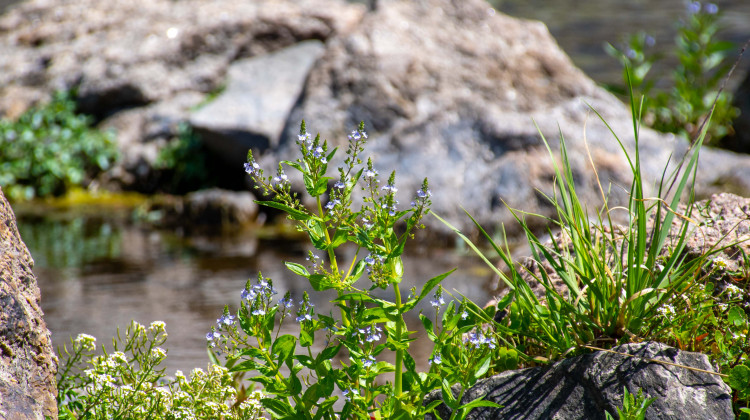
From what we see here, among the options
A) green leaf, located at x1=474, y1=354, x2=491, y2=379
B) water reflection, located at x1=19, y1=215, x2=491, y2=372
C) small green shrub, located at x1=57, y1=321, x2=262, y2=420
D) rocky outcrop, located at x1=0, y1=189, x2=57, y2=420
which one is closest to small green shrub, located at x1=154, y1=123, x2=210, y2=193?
water reflection, located at x1=19, y1=215, x2=491, y2=372

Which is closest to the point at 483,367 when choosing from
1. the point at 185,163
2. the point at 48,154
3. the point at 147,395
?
the point at 147,395

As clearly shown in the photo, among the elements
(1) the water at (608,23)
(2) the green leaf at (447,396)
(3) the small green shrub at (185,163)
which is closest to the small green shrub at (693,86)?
(1) the water at (608,23)

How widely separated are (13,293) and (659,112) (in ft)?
26.5

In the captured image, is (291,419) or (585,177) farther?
(585,177)

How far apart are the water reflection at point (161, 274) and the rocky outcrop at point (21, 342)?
59.7 inches

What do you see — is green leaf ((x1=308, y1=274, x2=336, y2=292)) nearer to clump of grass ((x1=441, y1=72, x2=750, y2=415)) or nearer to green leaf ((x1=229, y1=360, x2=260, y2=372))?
green leaf ((x1=229, y1=360, x2=260, y2=372))

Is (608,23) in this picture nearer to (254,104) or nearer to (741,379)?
(254,104)

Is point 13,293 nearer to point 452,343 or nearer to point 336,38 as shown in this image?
point 452,343

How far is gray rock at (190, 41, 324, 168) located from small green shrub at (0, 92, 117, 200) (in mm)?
1313

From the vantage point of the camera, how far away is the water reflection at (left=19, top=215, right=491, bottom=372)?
4664 millimetres

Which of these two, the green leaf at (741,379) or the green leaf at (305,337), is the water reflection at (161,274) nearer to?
the green leaf at (305,337)

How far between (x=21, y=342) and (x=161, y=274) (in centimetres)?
365

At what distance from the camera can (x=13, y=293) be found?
7.49ft

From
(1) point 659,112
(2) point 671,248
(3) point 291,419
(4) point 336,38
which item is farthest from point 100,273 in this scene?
(1) point 659,112
